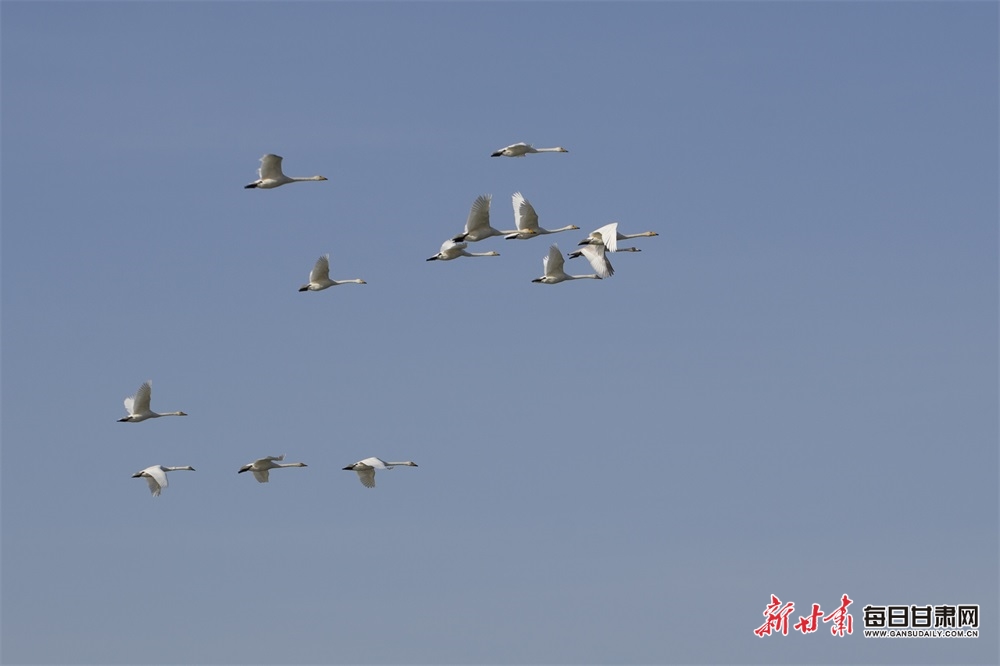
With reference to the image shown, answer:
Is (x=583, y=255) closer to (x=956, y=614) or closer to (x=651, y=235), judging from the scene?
(x=651, y=235)

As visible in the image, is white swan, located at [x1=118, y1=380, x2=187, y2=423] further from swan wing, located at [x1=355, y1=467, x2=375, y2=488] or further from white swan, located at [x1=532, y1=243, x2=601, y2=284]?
white swan, located at [x1=532, y1=243, x2=601, y2=284]

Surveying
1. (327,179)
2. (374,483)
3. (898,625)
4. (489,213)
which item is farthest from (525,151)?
(898,625)

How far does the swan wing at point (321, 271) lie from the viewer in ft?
269

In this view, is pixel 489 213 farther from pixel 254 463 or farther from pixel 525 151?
pixel 254 463

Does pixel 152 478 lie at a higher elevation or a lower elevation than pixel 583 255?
lower

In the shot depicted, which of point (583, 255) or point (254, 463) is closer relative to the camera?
point (583, 255)

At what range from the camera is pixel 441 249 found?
3187 inches

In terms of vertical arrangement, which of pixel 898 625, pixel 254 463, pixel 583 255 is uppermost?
pixel 583 255

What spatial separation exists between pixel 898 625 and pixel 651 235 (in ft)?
64.6

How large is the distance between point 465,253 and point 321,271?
5727 millimetres

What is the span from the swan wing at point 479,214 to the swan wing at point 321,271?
8.14m

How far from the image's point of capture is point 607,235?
246ft

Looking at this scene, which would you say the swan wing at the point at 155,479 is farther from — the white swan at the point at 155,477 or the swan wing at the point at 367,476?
the swan wing at the point at 367,476

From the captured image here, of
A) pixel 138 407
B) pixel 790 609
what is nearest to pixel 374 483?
pixel 138 407
